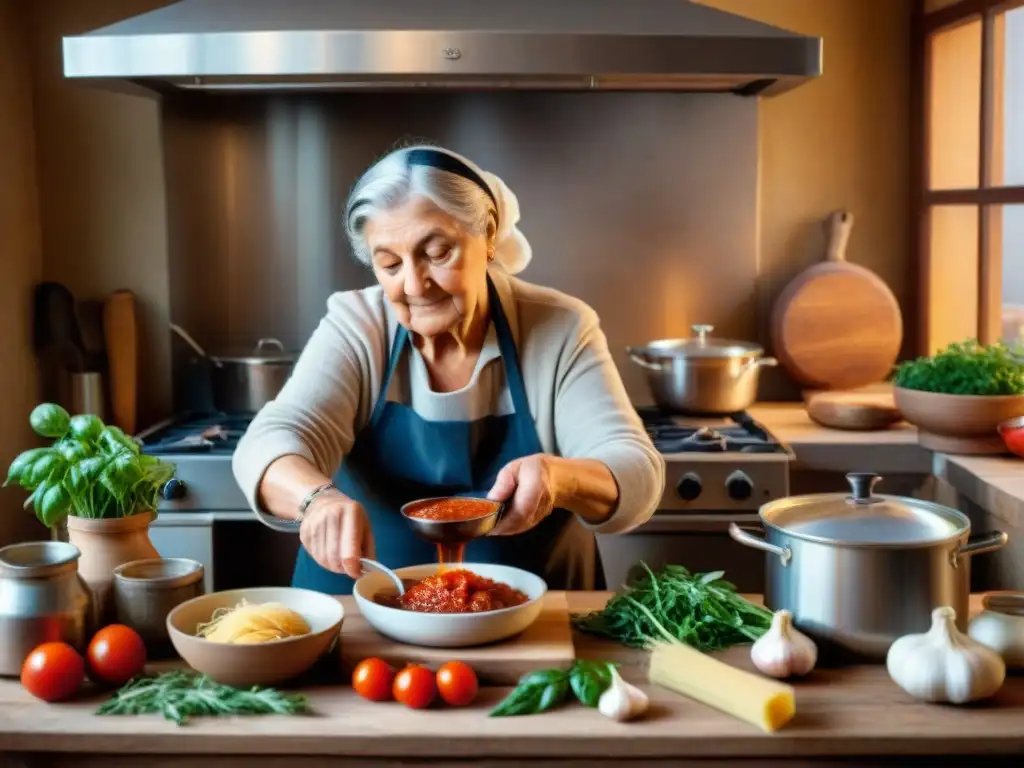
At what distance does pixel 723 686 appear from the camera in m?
1.39

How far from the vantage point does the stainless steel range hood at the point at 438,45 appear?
8.26 ft

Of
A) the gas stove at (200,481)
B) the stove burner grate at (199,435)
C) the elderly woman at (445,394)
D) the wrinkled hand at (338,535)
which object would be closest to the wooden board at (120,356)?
the stove burner grate at (199,435)

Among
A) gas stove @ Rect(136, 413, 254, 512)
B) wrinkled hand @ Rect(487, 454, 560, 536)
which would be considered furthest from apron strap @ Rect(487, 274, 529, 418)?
gas stove @ Rect(136, 413, 254, 512)

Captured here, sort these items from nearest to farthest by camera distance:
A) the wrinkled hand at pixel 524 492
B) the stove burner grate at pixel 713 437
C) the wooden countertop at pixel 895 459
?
the wrinkled hand at pixel 524 492 < the wooden countertop at pixel 895 459 < the stove burner grate at pixel 713 437

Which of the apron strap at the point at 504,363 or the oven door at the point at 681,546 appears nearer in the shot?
the apron strap at the point at 504,363

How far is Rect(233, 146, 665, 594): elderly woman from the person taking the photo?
185cm

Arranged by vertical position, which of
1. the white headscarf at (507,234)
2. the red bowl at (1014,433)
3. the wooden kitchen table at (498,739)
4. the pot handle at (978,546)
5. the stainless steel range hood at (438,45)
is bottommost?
the wooden kitchen table at (498,739)

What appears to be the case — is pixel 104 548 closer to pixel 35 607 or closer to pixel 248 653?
pixel 35 607

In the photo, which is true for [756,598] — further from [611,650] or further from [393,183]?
[393,183]

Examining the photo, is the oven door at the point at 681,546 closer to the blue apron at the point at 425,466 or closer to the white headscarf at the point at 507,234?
the blue apron at the point at 425,466

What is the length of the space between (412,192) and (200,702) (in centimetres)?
83

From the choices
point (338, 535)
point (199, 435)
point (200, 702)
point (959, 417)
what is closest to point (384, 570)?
point (338, 535)

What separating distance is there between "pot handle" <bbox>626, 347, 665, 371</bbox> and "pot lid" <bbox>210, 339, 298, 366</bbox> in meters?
0.87

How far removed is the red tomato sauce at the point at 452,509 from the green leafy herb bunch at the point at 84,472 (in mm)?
341
